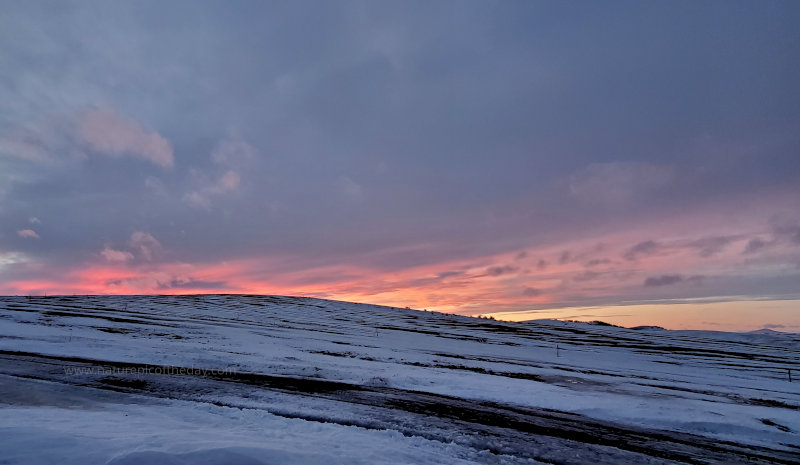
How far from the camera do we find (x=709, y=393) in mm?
21922

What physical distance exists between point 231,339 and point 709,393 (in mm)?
27321

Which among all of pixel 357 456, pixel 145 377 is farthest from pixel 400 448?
pixel 145 377

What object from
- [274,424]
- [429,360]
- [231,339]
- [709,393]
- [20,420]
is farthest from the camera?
[231,339]

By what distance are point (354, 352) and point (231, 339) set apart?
A: 329 inches

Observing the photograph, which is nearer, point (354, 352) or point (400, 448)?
point (400, 448)

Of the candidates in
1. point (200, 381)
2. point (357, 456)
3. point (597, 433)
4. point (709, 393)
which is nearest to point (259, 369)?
point (200, 381)

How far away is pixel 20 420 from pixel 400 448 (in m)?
7.35

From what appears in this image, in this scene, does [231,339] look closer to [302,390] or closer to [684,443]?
[302,390]

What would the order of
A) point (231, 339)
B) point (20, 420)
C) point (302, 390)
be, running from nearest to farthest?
point (20, 420) < point (302, 390) < point (231, 339)

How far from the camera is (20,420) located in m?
8.55

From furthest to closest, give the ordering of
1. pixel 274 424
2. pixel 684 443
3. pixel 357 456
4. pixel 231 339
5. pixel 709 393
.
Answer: pixel 231 339, pixel 709 393, pixel 684 443, pixel 274 424, pixel 357 456

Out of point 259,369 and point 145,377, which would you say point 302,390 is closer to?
point 259,369

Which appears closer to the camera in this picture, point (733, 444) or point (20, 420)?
point (20, 420)

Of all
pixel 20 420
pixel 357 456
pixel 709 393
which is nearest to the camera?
pixel 357 456
